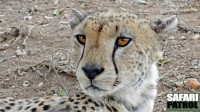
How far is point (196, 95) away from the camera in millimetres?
4434

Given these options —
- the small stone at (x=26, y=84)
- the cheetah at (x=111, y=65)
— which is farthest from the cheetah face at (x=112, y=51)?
the small stone at (x=26, y=84)

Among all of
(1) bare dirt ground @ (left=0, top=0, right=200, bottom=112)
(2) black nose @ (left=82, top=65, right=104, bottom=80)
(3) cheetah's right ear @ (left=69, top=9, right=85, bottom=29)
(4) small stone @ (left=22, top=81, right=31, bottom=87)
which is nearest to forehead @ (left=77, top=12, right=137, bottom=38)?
(3) cheetah's right ear @ (left=69, top=9, right=85, bottom=29)

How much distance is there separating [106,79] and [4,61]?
2.59m

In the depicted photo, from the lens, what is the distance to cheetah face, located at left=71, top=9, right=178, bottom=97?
3.16 m

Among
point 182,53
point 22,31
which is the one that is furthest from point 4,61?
point 182,53

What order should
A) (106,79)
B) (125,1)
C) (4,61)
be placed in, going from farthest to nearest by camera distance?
(125,1) < (4,61) < (106,79)

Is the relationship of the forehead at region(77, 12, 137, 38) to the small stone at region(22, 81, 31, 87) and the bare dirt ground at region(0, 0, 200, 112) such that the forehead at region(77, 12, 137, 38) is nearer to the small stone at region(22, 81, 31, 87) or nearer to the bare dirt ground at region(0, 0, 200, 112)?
the bare dirt ground at region(0, 0, 200, 112)

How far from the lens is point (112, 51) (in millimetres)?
3268

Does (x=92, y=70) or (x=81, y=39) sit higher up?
(x=81, y=39)

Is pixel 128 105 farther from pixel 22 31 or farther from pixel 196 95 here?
pixel 22 31

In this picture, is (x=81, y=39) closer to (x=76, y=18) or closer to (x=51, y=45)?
(x=76, y=18)

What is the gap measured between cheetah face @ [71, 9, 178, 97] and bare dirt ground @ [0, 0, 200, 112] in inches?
43.8

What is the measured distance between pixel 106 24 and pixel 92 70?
342 millimetres

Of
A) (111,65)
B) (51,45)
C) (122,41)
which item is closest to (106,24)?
(122,41)
